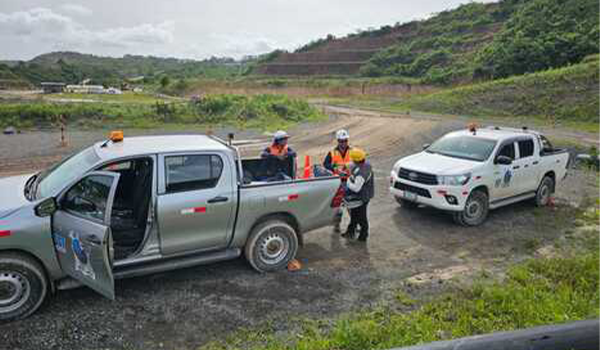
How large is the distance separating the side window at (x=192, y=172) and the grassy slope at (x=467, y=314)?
1898mm

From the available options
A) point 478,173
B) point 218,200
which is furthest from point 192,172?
point 478,173

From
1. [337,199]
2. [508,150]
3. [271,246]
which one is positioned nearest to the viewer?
[271,246]

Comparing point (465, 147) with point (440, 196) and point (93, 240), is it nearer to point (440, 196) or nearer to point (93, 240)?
point (440, 196)

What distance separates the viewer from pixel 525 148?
8969 millimetres

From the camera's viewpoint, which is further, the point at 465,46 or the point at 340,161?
the point at 465,46

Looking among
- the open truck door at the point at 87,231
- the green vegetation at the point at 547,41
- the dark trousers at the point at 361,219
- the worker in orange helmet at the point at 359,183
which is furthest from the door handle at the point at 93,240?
the green vegetation at the point at 547,41

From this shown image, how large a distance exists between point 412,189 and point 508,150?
2.22 m

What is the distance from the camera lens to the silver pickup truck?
4473mm

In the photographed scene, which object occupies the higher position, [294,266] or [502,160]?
[502,160]

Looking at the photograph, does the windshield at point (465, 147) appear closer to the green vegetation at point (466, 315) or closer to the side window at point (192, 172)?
the green vegetation at point (466, 315)

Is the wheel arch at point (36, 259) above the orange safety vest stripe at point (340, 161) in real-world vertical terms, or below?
below

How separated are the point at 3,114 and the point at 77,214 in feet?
68.5

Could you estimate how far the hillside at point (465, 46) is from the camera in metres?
38.6

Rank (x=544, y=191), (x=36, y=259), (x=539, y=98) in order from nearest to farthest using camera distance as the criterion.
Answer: (x=36, y=259)
(x=544, y=191)
(x=539, y=98)
